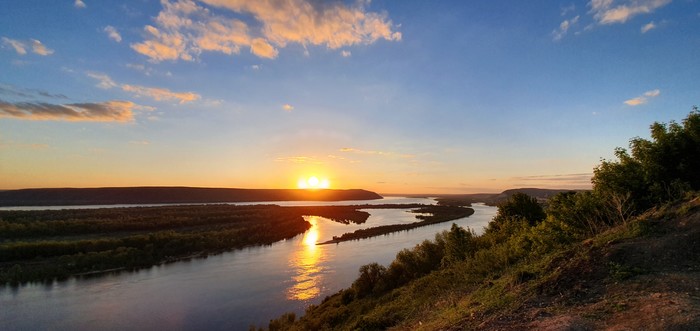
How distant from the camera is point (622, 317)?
8125 mm

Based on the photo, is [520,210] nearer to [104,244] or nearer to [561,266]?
[561,266]

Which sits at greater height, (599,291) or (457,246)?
(599,291)

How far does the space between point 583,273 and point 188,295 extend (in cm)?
2940

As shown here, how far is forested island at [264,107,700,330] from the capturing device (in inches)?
350

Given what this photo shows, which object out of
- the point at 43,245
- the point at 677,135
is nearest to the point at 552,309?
the point at 677,135

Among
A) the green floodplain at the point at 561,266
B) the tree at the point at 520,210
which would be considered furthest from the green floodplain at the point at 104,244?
the tree at the point at 520,210

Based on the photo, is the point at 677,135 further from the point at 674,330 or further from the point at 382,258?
the point at 382,258

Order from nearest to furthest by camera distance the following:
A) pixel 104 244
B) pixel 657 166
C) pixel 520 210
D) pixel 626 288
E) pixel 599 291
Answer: pixel 626 288 < pixel 599 291 < pixel 657 166 < pixel 520 210 < pixel 104 244

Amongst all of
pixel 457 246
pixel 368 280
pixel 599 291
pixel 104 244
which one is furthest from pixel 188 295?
pixel 599 291

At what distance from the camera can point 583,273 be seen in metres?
11.1

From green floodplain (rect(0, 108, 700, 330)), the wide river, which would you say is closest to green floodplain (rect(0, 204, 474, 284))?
green floodplain (rect(0, 108, 700, 330))

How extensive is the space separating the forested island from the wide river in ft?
19.7

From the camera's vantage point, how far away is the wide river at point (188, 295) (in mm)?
25516

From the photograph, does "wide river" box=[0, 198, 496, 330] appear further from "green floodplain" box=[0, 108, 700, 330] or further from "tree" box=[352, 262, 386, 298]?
"tree" box=[352, 262, 386, 298]
